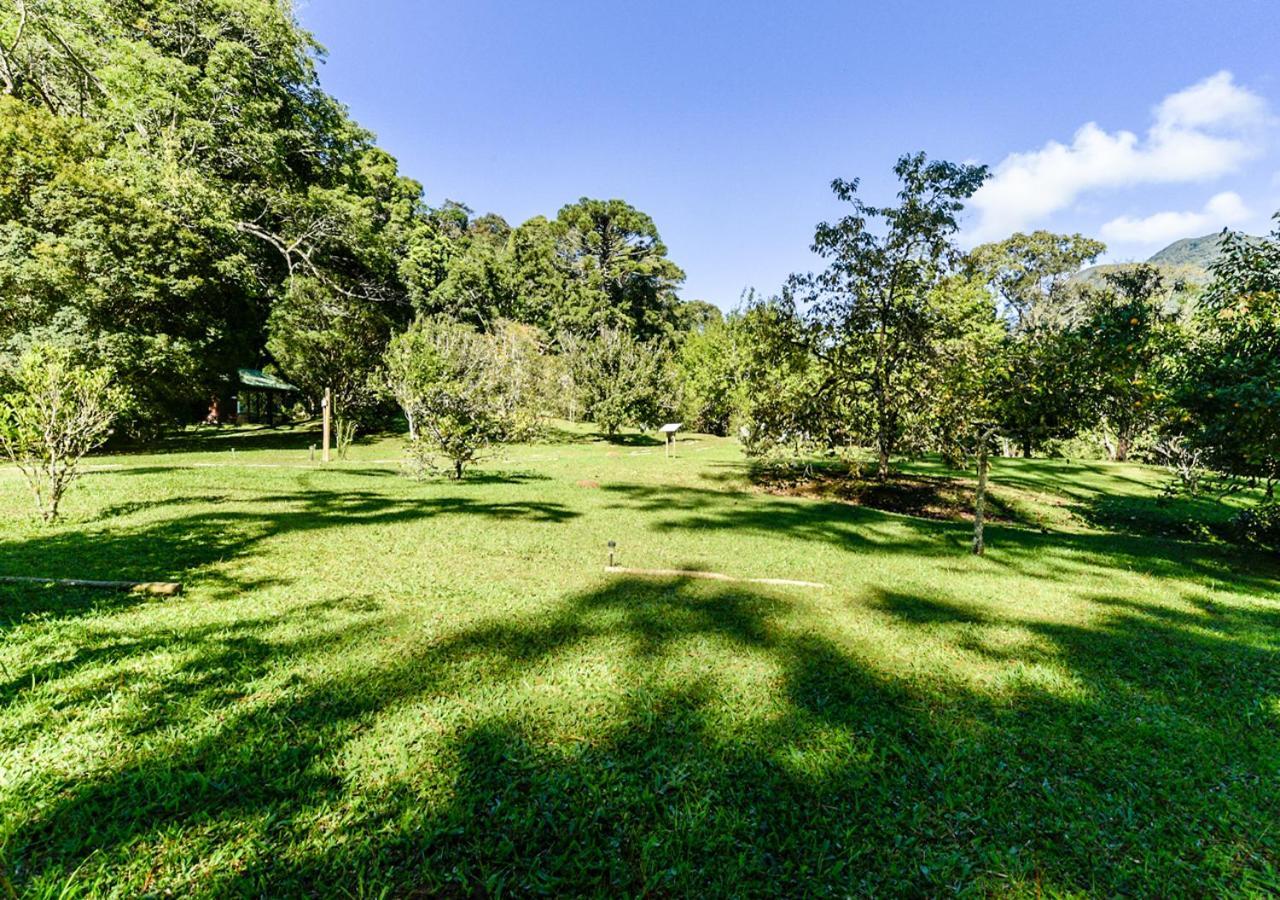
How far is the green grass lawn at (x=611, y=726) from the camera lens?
8.38 ft

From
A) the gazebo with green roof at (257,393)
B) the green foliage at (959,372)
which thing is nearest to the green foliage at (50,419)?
the green foliage at (959,372)

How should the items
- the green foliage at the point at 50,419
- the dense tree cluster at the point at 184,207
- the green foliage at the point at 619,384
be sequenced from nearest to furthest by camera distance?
the green foliage at the point at 50,419 → the dense tree cluster at the point at 184,207 → the green foliage at the point at 619,384

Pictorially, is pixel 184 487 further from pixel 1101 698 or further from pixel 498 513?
pixel 1101 698

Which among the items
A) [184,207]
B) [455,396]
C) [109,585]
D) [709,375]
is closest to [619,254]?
[709,375]

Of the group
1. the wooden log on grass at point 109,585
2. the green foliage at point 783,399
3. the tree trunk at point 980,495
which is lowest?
the wooden log on grass at point 109,585

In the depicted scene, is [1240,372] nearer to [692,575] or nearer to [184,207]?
[692,575]

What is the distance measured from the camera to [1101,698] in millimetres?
4293

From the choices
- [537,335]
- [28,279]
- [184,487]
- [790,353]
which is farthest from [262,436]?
[790,353]

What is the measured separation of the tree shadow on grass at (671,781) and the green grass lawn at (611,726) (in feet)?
0.07

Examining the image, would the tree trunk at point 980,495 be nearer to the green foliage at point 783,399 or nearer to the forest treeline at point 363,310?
the forest treeline at point 363,310

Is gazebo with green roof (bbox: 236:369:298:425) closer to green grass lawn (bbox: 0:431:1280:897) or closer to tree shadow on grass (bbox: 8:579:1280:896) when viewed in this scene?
green grass lawn (bbox: 0:431:1280:897)

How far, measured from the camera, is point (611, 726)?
3652 millimetres

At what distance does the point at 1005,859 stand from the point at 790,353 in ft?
48.6

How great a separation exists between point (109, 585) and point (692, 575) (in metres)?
7.04
